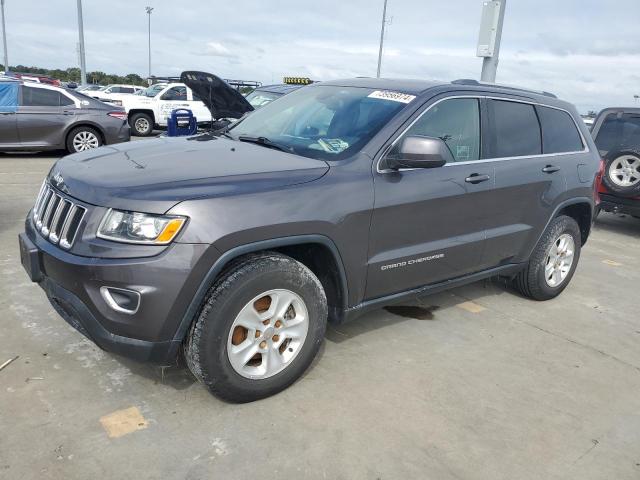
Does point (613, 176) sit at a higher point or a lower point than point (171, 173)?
lower

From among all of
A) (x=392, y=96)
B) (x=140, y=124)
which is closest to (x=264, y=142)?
(x=392, y=96)

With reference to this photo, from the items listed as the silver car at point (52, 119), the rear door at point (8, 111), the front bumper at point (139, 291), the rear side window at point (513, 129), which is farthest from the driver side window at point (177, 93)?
the front bumper at point (139, 291)

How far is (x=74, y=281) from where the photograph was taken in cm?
250

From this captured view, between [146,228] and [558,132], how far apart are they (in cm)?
350

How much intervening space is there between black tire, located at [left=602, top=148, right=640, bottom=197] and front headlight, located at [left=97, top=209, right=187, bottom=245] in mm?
6387

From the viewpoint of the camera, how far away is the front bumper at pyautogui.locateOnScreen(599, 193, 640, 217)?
284 inches

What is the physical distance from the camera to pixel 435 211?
3.40 meters

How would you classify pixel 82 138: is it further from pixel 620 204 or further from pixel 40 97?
pixel 620 204

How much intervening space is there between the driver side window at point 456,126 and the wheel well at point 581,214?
143 cm

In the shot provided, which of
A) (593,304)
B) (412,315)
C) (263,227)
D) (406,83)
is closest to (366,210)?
(263,227)

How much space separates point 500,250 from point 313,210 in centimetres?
Answer: 184

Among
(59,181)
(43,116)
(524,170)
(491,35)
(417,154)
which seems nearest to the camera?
(59,181)

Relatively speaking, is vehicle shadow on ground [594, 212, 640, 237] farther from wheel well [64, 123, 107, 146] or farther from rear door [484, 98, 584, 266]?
wheel well [64, 123, 107, 146]

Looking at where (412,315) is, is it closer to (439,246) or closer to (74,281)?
(439,246)
